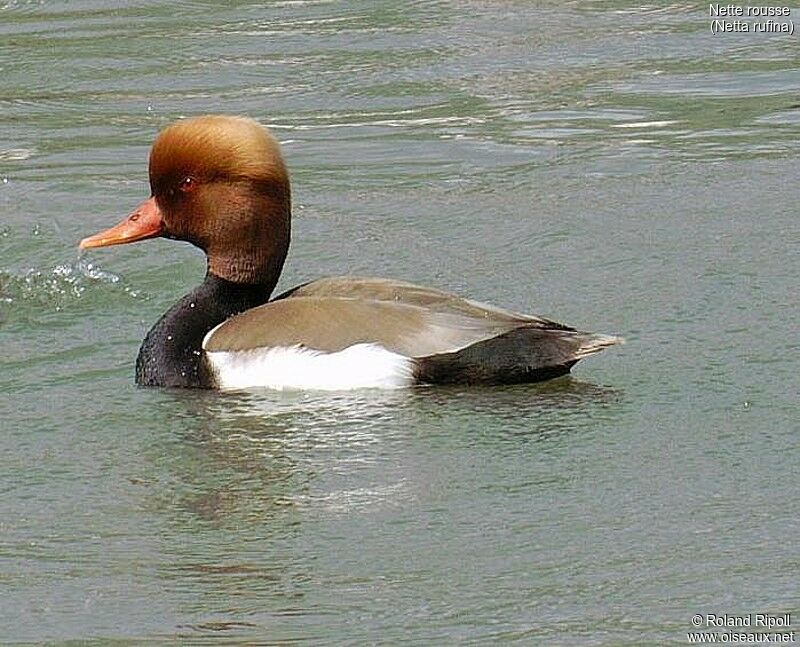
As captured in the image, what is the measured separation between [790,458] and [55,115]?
606 cm

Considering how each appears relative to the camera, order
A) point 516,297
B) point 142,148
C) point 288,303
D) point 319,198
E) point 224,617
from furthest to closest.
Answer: point 142,148
point 319,198
point 516,297
point 288,303
point 224,617

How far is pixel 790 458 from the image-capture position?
5715 mm

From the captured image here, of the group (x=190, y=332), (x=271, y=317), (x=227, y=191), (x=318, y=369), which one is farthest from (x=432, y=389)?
(x=227, y=191)

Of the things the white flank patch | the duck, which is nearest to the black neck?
the duck

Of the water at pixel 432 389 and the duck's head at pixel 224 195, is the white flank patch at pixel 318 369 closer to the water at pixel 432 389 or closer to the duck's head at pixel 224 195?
the water at pixel 432 389

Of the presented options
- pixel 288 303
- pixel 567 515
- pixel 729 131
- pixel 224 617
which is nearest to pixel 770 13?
pixel 729 131

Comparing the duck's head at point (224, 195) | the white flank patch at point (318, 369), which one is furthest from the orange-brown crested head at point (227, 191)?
the white flank patch at point (318, 369)

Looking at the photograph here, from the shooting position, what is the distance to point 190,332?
6.65 m

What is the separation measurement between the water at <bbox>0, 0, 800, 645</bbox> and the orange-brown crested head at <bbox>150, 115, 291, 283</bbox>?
0.53 m

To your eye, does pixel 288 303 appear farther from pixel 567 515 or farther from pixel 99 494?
pixel 567 515

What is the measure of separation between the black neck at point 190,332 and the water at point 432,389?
0.29 feet

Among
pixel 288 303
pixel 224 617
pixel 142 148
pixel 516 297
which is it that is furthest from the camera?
pixel 142 148

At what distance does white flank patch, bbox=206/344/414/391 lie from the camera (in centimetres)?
627

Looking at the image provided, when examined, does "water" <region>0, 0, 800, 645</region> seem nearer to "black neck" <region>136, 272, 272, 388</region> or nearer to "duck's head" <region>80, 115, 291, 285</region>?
"black neck" <region>136, 272, 272, 388</region>
